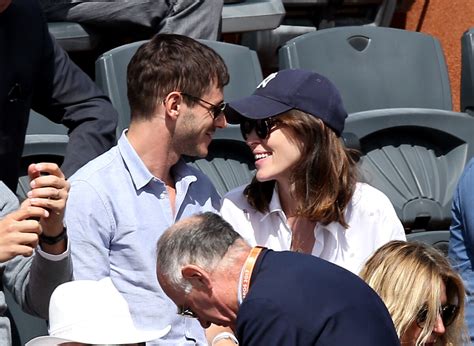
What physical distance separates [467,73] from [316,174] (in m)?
1.70

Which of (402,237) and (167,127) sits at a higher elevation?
(167,127)

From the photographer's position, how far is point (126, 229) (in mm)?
3273

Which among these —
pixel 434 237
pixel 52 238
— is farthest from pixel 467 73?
pixel 52 238

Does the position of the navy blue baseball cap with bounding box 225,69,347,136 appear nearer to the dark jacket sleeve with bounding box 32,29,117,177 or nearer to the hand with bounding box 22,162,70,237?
the dark jacket sleeve with bounding box 32,29,117,177

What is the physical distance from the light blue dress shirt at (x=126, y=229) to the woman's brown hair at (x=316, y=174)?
0.34 meters

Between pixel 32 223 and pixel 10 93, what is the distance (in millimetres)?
967

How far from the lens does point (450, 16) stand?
727 centimetres

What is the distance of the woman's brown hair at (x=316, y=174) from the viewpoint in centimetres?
344

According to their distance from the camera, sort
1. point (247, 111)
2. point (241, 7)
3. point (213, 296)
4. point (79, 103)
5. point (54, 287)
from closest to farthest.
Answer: point (213, 296), point (54, 287), point (247, 111), point (79, 103), point (241, 7)

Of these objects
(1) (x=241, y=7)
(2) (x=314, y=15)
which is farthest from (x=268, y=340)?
(2) (x=314, y=15)

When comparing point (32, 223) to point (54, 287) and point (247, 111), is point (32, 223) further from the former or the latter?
point (247, 111)

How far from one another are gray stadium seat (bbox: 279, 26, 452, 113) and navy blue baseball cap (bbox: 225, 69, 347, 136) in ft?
3.69

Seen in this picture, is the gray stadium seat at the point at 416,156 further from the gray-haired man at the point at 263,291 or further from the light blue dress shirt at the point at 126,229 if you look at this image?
the gray-haired man at the point at 263,291

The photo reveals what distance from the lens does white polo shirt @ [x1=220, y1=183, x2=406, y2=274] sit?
3447 millimetres
